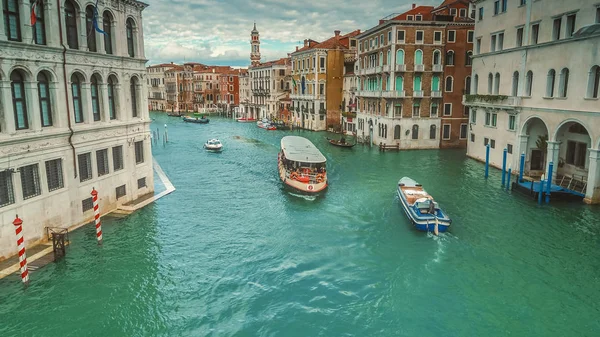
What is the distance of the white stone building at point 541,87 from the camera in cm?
2142

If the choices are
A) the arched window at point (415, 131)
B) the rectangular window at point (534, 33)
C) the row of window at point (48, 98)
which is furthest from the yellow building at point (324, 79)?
the row of window at point (48, 98)

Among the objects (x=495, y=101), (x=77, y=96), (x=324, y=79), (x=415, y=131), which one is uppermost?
(x=324, y=79)

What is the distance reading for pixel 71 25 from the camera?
55.3 feet

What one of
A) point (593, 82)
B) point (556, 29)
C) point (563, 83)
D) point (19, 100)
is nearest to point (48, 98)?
point (19, 100)

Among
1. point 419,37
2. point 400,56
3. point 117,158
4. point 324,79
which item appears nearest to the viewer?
point 117,158

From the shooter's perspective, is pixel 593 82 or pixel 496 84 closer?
pixel 593 82

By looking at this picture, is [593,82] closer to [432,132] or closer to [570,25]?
[570,25]

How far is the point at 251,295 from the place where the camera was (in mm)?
13227

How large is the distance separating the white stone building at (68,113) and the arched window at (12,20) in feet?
0.11

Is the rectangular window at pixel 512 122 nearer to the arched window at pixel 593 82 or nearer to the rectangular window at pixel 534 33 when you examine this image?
the rectangular window at pixel 534 33

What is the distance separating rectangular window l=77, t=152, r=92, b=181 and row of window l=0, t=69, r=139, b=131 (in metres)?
1.48

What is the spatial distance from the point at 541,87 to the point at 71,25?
25.0m

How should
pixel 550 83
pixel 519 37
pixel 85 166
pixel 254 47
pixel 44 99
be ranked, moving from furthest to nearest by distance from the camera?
pixel 254 47
pixel 519 37
pixel 550 83
pixel 85 166
pixel 44 99

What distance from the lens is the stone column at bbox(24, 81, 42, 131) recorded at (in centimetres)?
1497
